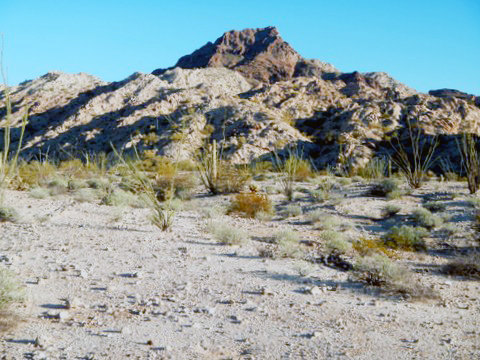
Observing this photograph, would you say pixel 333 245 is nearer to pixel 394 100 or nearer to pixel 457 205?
pixel 457 205

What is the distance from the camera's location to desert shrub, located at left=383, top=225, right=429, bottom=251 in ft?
22.9

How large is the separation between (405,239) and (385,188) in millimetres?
5343

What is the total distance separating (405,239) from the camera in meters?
7.10

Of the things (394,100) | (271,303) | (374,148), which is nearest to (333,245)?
(271,303)

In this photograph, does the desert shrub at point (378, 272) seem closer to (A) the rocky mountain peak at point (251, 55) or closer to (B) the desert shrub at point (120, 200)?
(B) the desert shrub at point (120, 200)

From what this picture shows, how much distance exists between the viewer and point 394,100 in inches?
1328

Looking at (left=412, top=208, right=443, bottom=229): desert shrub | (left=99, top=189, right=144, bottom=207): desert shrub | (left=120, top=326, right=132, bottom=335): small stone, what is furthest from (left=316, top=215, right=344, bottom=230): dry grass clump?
(left=120, top=326, right=132, bottom=335): small stone

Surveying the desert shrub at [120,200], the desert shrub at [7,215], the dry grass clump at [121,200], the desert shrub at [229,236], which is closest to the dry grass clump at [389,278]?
the desert shrub at [229,236]

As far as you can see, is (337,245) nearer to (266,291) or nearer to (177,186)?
(266,291)

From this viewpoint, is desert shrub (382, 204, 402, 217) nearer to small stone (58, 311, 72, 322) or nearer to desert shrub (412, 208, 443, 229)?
desert shrub (412, 208, 443, 229)

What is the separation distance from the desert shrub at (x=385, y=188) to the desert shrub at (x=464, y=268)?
6.29m

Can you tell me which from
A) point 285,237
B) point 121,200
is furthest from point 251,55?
point 285,237

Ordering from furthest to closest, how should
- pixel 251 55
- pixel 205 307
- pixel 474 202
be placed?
pixel 251 55
pixel 474 202
pixel 205 307

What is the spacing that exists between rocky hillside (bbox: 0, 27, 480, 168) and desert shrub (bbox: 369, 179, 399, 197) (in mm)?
12788
